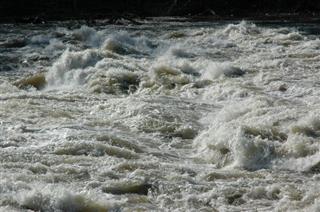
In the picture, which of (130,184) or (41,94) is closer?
(130,184)

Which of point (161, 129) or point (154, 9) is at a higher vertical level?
point (161, 129)

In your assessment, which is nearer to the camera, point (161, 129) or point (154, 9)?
point (161, 129)

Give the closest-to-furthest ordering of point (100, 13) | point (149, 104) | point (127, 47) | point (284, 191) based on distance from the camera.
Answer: point (284, 191) → point (149, 104) → point (127, 47) → point (100, 13)

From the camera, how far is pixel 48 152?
8.20 metres

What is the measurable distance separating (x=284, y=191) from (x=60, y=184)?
2.56 metres

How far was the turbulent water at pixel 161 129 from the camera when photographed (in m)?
6.91

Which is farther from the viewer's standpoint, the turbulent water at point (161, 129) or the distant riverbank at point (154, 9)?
the distant riverbank at point (154, 9)

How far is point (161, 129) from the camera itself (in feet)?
31.4

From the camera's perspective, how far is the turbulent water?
691cm

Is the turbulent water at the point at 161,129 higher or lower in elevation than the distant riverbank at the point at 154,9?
higher

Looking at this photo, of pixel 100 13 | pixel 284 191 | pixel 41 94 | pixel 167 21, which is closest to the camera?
pixel 284 191

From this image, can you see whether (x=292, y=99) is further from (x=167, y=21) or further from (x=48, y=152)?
(x=167, y=21)

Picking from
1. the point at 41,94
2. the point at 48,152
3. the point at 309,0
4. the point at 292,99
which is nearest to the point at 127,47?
the point at 41,94

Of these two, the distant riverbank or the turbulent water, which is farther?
the distant riverbank
